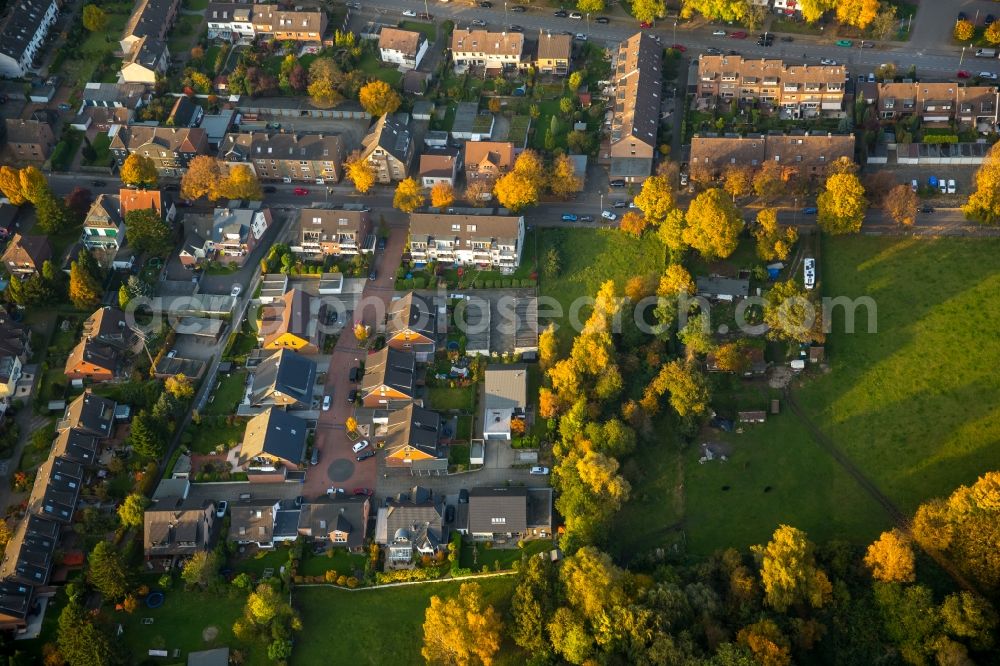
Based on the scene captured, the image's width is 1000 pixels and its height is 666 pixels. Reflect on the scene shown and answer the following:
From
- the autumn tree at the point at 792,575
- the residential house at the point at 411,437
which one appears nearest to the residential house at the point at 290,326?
the residential house at the point at 411,437

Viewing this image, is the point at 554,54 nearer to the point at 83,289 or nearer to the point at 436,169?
the point at 436,169

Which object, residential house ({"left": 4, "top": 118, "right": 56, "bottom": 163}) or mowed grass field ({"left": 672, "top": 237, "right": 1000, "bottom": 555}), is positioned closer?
mowed grass field ({"left": 672, "top": 237, "right": 1000, "bottom": 555})

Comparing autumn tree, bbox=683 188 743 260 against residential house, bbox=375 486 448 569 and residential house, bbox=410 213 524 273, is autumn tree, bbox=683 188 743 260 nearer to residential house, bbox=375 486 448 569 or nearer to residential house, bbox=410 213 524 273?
residential house, bbox=410 213 524 273

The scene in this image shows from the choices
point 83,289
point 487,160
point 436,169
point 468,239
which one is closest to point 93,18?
point 83,289

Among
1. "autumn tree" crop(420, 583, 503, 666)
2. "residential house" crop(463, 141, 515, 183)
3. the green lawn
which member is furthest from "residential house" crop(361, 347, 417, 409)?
"residential house" crop(463, 141, 515, 183)

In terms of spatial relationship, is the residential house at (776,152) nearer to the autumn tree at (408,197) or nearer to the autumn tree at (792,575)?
the autumn tree at (408,197)

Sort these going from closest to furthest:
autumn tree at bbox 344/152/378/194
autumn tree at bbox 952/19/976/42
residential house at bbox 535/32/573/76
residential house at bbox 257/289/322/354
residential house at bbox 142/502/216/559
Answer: residential house at bbox 142/502/216/559, residential house at bbox 257/289/322/354, autumn tree at bbox 344/152/378/194, autumn tree at bbox 952/19/976/42, residential house at bbox 535/32/573/76
